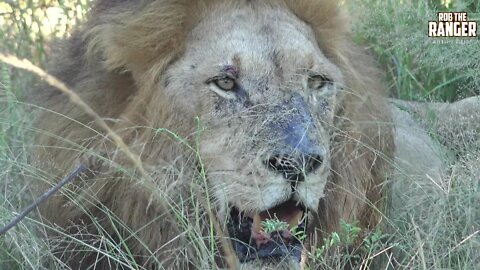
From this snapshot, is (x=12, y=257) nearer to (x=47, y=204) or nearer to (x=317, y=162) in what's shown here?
(x=47, y=204)

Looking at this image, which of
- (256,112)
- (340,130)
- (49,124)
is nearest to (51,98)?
(49,124)

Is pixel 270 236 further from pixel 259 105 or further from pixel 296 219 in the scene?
pixel 259 105

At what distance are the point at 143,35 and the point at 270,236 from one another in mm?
880

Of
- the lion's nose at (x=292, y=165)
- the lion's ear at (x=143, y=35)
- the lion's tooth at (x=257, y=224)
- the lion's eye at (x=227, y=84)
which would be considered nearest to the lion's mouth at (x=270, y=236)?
the lion's tooth at (x=257, y=224)

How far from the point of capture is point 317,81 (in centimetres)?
346

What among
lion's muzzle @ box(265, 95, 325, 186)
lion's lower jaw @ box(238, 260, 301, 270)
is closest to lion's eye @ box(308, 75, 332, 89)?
lion's muzzle @ box(265, 95, 325, 186)

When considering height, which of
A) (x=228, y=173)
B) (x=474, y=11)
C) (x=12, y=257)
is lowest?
(x=12, y=257)

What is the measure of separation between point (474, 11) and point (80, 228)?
10.1 ft

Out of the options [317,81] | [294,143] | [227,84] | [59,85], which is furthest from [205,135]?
[59,85]

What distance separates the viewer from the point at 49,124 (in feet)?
11.8

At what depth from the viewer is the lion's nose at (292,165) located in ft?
9.75

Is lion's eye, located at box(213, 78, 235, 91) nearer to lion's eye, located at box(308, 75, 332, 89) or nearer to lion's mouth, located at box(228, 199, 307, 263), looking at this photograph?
lion's eye, located at box(308, 75, 332, 89)

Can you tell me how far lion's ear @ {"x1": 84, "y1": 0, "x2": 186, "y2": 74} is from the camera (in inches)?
133

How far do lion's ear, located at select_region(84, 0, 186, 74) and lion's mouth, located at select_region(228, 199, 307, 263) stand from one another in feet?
2.15
